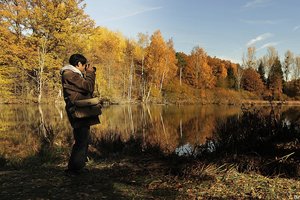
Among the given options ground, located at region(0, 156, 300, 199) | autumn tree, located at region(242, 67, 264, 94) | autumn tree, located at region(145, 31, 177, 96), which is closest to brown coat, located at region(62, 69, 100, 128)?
ground, located at region(0, 156, 300, 199)

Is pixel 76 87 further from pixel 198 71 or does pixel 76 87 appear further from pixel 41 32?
pixel 198 71

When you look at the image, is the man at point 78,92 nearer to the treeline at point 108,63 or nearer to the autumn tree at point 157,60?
the treeline at point 108,63

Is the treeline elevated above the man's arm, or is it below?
above

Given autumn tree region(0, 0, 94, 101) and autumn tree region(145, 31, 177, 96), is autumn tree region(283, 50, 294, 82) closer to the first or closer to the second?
autumn tree region(145, 31, 177, 96)

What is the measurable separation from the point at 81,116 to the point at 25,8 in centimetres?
2849

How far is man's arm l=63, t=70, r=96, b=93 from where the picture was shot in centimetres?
440

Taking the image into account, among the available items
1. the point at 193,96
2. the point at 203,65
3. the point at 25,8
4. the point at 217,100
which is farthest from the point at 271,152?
the point at 203,65

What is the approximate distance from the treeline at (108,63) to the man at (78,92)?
137 centimetres

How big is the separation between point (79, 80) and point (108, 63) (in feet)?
131

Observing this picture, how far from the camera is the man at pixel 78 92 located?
4.43 metres

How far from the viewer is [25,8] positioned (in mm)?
29266

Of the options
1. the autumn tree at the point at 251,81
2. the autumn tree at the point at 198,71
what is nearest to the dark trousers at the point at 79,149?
the autumn tree at the point at 198,71

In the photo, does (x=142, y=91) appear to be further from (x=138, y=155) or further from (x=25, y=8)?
(x=138, y=155)

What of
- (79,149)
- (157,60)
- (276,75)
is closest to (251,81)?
(276,75)
